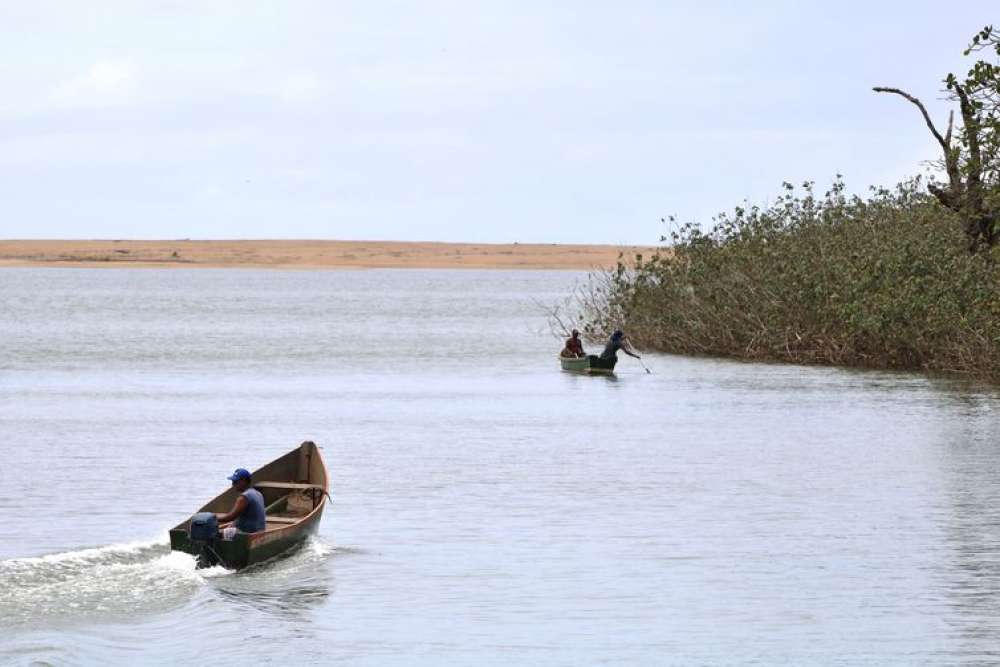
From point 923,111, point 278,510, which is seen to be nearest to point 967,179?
point 923,111

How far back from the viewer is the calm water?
55.6 ft

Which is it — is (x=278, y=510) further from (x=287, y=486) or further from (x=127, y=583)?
(x=127, y=583)

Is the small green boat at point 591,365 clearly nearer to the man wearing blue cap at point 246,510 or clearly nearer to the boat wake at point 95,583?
the boat wake at point 95,583

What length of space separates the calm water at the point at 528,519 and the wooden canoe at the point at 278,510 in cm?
27

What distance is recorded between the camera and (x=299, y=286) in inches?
7313

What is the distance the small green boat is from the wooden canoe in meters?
26.0

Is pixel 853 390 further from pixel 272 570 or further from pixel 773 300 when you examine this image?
pixel 272 570

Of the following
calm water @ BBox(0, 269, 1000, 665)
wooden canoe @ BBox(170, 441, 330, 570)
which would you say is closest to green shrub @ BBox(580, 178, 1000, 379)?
calm water @ BBox(0, 269, 1000, 665)

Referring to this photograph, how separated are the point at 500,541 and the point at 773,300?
2903 centimetres

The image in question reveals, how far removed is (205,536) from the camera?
758 inches

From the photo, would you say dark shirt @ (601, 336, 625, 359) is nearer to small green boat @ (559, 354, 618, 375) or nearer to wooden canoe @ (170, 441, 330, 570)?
small green boat @ (559, 354, 618, 375)

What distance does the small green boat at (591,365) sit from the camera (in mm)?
49875

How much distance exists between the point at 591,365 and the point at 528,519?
26366mm

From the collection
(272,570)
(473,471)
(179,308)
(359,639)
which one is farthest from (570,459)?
(179,308)
